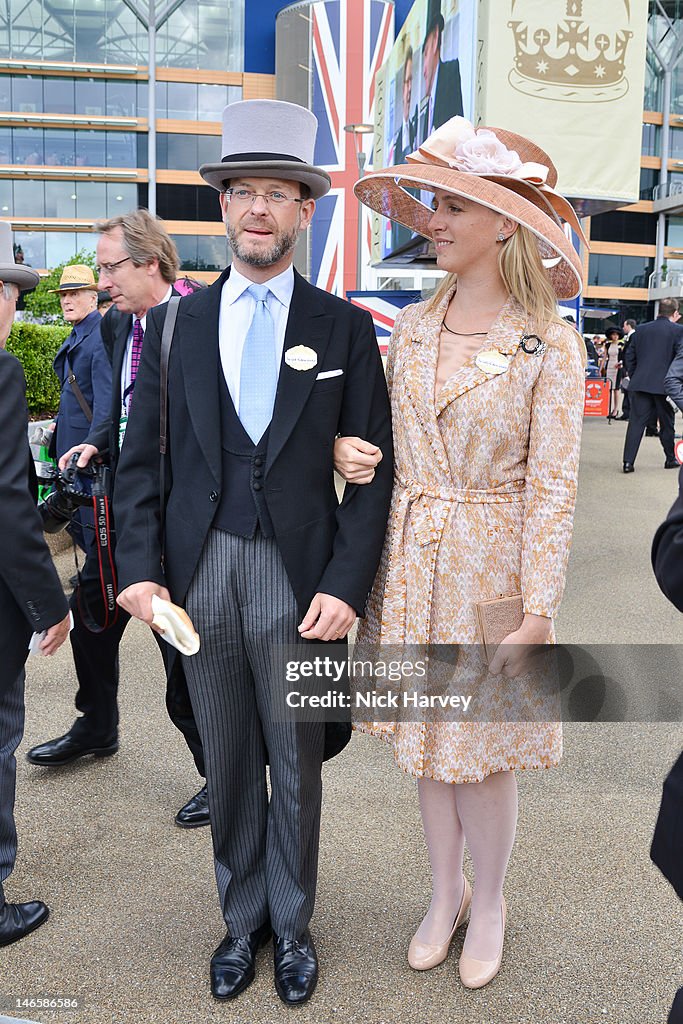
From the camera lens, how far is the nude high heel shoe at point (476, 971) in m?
2.49

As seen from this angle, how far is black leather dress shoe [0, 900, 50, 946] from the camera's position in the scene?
2703mm

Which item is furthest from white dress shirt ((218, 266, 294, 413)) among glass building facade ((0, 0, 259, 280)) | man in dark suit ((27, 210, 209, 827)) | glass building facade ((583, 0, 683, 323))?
glass building facade ((583, 0, 683, 323))

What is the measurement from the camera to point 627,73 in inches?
230

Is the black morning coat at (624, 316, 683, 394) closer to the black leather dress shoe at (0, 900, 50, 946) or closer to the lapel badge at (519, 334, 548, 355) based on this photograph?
the lapel badge at (519, 334, 548, 355)

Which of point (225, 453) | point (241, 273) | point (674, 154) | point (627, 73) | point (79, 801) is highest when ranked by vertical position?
point (674, 154)

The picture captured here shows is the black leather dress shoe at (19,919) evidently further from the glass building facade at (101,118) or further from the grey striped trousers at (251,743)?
the glass building facade at (101,118)

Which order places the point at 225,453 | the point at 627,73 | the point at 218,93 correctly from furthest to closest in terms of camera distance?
1. the point at 218,93
2. the point at 627,73
3. the point at 225,453

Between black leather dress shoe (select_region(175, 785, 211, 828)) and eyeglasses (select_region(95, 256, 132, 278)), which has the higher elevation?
eyeglasses (select_region(95, 256, 132, 278))

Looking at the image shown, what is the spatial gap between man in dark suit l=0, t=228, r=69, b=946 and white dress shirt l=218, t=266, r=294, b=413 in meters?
0.56

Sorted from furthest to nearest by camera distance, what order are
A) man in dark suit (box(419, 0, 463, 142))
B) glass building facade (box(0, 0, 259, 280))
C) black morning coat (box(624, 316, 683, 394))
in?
glass building facade (box(0, 0, 259, 280))
black morning coat (box(624, 316, 683, 394))
man in dark suit (box(419, 0, 463, 142))

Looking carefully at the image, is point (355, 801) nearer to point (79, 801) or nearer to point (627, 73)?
point (79, 801)

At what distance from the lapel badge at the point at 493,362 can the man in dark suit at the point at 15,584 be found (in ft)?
3.94

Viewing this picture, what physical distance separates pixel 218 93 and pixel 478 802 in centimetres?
5008

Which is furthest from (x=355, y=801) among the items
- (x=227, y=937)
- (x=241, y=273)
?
(x=241, y=273)
